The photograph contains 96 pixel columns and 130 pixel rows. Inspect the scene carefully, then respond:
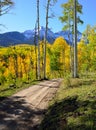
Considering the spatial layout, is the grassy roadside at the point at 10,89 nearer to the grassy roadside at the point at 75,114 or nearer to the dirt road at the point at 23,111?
the dirt road at the point at 23,111

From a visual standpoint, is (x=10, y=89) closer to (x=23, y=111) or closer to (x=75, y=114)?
(x=23, y=111)

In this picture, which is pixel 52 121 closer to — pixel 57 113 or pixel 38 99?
pixel 57 113

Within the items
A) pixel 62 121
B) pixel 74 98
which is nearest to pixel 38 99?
pixel 74 98

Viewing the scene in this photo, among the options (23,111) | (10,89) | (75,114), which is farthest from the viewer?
(10,89)

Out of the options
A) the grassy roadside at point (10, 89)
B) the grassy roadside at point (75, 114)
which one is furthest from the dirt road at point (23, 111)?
the grassy roadside at point (10, 89)

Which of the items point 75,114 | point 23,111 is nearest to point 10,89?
→ point 23,111

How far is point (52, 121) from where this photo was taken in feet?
44.9

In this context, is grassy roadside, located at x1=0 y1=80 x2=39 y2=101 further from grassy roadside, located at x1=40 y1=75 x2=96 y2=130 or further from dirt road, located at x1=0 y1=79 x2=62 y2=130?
grassy roadside, located at x1=40 y1=75 x2=96 y2=130

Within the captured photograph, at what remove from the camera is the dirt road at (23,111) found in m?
14.9

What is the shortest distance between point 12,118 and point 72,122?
4.77m

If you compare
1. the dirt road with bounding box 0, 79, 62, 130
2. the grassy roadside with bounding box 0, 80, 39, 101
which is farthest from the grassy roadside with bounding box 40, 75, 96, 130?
the grassy roadside with bounding box 0, 80, 39, 101

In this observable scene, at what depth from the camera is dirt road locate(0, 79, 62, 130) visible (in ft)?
48.8

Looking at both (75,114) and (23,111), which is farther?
(23,111)

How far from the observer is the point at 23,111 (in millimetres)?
17828
